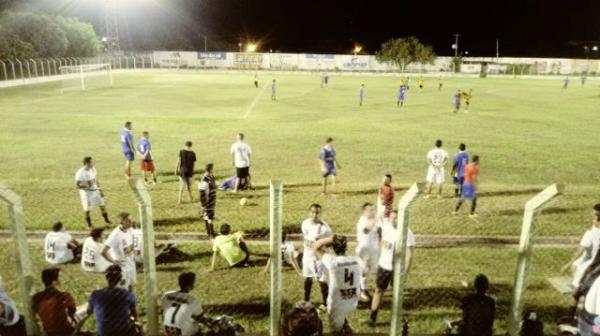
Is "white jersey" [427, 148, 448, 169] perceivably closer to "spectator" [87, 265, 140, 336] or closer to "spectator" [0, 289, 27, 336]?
"spectator" [87, 265, 140, 336]

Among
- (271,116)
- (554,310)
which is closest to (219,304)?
(554,310)

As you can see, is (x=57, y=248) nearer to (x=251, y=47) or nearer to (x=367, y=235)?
(x=367, y=235)

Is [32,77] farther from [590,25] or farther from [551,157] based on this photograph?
[590,25]

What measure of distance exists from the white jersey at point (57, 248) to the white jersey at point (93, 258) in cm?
105

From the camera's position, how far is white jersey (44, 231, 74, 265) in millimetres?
9016

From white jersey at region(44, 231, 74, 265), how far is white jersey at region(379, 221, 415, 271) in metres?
6.02

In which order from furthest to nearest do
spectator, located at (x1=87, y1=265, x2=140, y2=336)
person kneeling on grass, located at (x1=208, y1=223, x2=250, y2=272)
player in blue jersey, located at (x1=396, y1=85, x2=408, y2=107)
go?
player in blue jersey, located at (x1=396, y1=85, x2=408, y2=107) < person kneeling on grass, located at (x1=208, y1=223, x2=250, y2=272) < spectator, located at (x1=87, y1=265, x2=140, y2=336)

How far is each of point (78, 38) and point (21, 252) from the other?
8828cm

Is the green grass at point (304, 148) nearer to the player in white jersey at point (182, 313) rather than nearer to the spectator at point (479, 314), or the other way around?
the player in white jersey at point (182, 313)

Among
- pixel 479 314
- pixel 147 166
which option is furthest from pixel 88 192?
pixel 479 314

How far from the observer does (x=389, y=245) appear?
738 centimetres

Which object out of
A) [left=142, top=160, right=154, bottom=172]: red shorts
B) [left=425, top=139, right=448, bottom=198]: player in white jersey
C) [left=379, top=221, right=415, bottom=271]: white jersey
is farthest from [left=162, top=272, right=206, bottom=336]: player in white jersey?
[left=142, top=160, right=154, bottom=172]: red shorts

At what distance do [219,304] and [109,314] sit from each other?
2586 millimetres

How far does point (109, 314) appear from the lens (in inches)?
222
